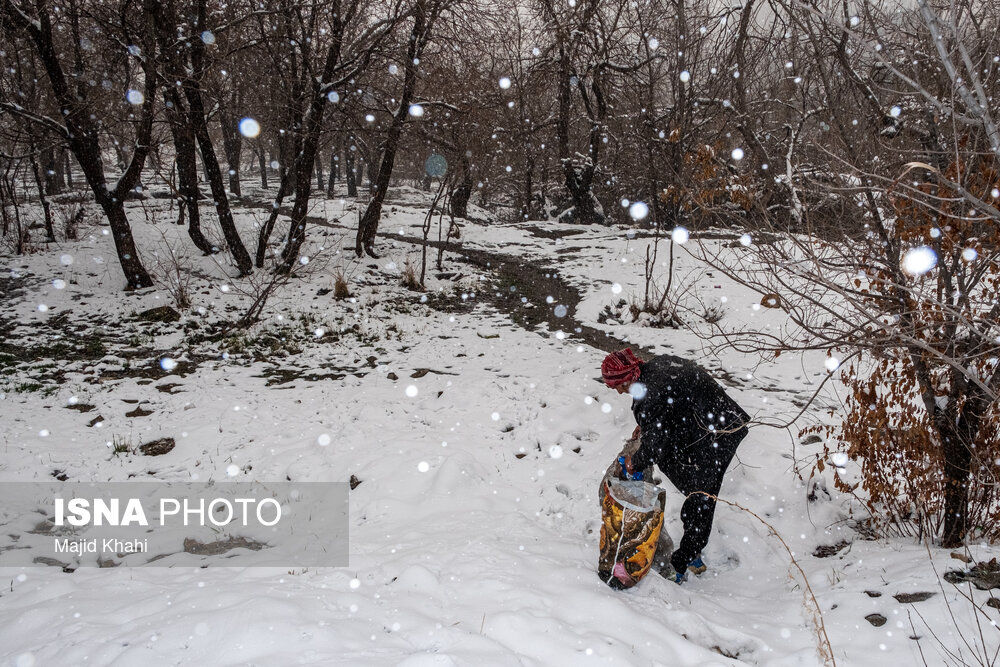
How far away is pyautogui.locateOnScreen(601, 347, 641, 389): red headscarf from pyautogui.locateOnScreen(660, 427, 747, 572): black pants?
626 mm

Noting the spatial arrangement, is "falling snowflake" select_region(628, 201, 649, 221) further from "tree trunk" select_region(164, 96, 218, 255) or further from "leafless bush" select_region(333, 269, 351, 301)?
"tree trunk" select_region(164, 96, 218, 255)

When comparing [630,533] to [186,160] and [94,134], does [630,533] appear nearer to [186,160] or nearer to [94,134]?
[94,134]

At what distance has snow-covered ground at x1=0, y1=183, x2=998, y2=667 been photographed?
2568mm

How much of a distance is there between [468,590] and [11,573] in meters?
3.06

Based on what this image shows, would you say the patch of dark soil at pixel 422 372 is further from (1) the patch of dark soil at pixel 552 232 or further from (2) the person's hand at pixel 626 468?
(1) the patch of dark soil at pixel 552 232

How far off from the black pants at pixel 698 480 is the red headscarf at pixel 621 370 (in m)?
0.63

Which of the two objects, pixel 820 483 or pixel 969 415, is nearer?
pixel 969 415

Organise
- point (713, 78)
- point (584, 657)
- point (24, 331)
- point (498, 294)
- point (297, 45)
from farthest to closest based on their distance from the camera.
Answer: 1. point (498, 294)
2. point (297, 45)
3. point (24, 331)
4. point (713, 78)
5. point (584, 657)

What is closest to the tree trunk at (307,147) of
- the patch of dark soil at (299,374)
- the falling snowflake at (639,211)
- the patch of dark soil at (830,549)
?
the patch of dark soil at (299,374)

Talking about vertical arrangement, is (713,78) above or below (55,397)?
above

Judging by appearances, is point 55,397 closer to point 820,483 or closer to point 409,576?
point 409,576

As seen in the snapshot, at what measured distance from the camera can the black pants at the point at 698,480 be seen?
3414mm

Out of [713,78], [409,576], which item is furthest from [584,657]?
[713,78]

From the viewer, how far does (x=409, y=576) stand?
3.20 meters
